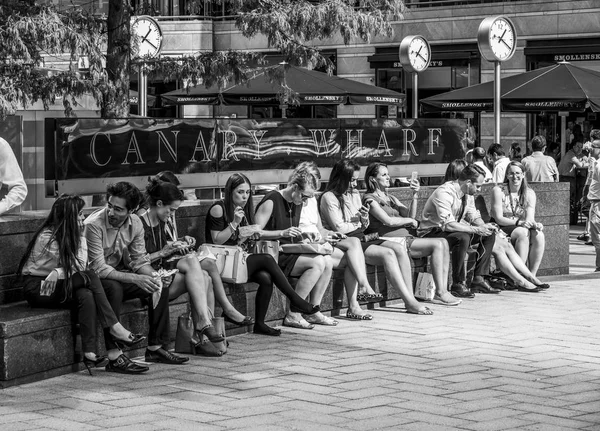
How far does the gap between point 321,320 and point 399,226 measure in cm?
160

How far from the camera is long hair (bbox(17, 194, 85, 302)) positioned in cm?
830

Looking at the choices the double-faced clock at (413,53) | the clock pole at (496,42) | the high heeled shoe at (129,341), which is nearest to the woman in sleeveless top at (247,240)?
the high heeled shoe at (129,341)

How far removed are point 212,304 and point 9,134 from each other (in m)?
6.68

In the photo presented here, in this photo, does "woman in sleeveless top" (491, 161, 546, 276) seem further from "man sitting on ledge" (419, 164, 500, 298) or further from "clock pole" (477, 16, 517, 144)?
"clock pole" (477, 16, 517, 144)

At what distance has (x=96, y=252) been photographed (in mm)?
8594

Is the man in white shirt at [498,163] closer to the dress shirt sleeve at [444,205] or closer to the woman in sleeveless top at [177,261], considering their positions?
the dress shirt sleeve at [444,205]

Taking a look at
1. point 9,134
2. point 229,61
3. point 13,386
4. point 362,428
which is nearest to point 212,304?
point 13,386

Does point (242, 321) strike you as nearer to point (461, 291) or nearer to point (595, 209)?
point (461, 291)

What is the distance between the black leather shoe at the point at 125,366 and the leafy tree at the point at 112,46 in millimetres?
4368

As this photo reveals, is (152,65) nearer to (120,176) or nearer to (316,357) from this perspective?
(120,176)

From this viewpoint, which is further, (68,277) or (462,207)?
(462,207)

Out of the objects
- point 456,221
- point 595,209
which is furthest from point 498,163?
point 456,221

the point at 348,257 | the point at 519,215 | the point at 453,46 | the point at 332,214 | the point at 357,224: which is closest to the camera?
the point at 348,257

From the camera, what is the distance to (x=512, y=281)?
12.9m
